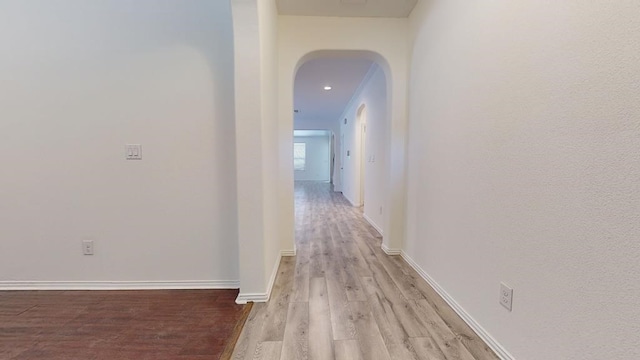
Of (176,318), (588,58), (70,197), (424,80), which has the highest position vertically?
(424,80)

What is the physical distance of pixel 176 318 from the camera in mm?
1772

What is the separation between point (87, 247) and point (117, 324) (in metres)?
0.82

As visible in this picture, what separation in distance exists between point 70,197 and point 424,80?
3.03 meters

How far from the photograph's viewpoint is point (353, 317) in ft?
5.81

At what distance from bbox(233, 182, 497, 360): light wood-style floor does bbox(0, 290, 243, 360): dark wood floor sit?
253mm

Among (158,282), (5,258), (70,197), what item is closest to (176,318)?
(158,282)

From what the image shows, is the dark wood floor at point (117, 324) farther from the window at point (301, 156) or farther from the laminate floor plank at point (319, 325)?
the window at point (301, 156)

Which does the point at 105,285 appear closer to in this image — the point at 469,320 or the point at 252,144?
the point at 252,144

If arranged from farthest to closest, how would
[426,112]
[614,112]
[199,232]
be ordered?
[426,112], [199,232], [614,112]

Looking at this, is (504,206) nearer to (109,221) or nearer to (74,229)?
(109,221)

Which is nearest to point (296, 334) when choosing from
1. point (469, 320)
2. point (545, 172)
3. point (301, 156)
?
point (469, 320)

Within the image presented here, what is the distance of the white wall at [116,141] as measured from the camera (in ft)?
6.75

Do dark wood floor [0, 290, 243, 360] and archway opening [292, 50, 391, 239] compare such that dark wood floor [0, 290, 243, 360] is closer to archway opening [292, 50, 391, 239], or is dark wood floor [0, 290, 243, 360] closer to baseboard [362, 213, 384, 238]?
archway opening [292, 50, 391, 239]

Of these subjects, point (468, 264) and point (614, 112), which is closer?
point (614, 112)
